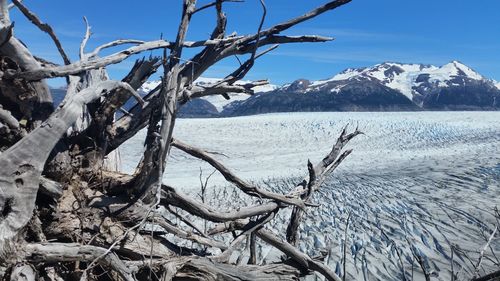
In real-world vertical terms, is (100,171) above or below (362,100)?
below

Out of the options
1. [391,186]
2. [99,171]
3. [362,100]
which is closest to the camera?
[99,171]

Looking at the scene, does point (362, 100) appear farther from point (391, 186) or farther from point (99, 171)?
point (99, 171)

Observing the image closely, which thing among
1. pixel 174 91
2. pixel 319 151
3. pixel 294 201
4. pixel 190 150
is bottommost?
pixel 319 151

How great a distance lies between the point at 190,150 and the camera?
13.5 ft

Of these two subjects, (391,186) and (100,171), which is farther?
(391,186)

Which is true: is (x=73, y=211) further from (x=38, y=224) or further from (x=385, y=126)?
(x=385, y=126)

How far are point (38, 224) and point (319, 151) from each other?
22839 mm

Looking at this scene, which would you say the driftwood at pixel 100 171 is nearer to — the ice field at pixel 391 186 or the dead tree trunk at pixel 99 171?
the dead tree trunk at pixel 99 171

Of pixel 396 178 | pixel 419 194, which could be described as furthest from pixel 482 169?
pixel 419 194

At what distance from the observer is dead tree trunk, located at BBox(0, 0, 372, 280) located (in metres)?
2.83

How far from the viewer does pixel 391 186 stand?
13.6 meters

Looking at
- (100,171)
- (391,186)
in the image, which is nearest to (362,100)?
(391,186)

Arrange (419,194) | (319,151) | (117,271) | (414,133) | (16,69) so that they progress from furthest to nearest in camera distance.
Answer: (414,133) < (319,151) < (419,194) < (16,69) < (117,271)

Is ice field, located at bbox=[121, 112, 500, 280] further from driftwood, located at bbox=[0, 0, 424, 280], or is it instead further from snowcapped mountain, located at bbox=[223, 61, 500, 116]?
snowcapped mountain, located at bbox=[223, 61, 500, 116]
